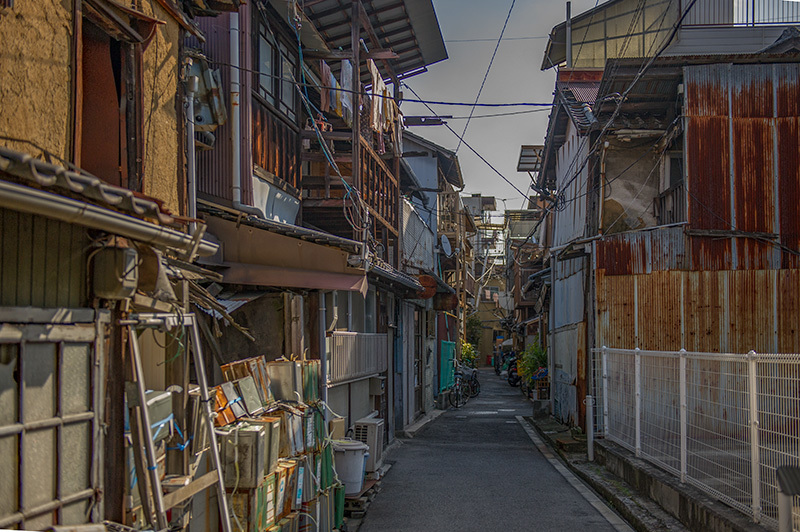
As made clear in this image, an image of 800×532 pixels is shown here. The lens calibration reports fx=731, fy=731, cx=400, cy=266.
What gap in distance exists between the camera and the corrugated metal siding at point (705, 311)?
14445 millimetres

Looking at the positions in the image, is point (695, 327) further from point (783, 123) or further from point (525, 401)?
point (525, 401)

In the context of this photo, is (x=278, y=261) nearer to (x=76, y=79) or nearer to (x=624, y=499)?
(x=76, y=79)

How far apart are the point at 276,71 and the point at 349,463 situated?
6.80m

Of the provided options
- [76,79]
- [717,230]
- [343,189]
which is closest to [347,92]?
[343,189]

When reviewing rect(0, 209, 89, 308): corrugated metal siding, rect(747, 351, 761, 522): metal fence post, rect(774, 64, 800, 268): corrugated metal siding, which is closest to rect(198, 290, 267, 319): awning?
rect(0, 209, 89, 308): corrugated metal siding

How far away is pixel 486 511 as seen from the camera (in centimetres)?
1078

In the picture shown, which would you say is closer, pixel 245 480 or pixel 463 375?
pixel 245 480

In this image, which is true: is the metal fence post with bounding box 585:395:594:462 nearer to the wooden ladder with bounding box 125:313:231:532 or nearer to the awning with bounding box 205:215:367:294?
the awning with bounding box 205:215:367:294

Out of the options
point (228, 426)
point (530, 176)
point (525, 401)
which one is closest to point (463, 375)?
point (525, 401)

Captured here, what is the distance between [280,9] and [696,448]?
31.1 feet

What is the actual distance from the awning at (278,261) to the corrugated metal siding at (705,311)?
6.84m

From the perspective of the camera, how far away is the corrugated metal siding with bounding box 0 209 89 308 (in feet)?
13.5

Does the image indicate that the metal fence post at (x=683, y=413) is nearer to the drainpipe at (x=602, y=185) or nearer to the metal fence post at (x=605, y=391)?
the metal fence post at (x=605, y=391)

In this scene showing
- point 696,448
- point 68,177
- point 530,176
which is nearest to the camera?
point 68,177
